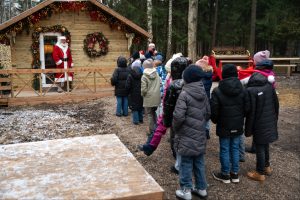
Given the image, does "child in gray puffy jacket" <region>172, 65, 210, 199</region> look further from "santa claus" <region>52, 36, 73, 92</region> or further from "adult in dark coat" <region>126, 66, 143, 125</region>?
"santa claus" <region>52, 36, 73, 92</region>

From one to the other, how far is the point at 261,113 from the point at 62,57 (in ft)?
30.3

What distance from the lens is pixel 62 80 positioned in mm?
12617

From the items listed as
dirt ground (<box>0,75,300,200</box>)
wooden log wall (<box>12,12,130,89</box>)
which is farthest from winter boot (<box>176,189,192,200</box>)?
wooden log wall (<box>12,12,130,89</box>)

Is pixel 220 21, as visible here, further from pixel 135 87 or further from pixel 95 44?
pixel 135 87

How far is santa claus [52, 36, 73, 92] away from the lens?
1247cm

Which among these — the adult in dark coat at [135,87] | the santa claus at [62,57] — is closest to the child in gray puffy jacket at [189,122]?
the adult in dark coat at [135,87]

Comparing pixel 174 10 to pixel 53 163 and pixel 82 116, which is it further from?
pixel 53 163

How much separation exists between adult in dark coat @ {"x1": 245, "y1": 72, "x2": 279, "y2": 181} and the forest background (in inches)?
683

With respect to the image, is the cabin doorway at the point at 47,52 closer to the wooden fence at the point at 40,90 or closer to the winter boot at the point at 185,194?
the wooden fence at the point at 40,90

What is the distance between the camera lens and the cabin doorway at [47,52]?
1315cm

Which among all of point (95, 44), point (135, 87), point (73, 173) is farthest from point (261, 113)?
point (95, 44)

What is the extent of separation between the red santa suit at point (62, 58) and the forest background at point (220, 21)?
33.1ft

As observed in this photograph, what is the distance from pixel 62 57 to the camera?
41.4 ft

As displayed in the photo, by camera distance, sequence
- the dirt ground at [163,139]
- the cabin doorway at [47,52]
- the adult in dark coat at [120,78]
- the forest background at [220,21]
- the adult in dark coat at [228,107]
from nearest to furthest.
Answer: the adult in dark coat at [228,107]
the dirt ground at [163,139]
the adult in dark coat at [120,78]
the cabin doorway at [47,52]
the forest background at [220,21]
